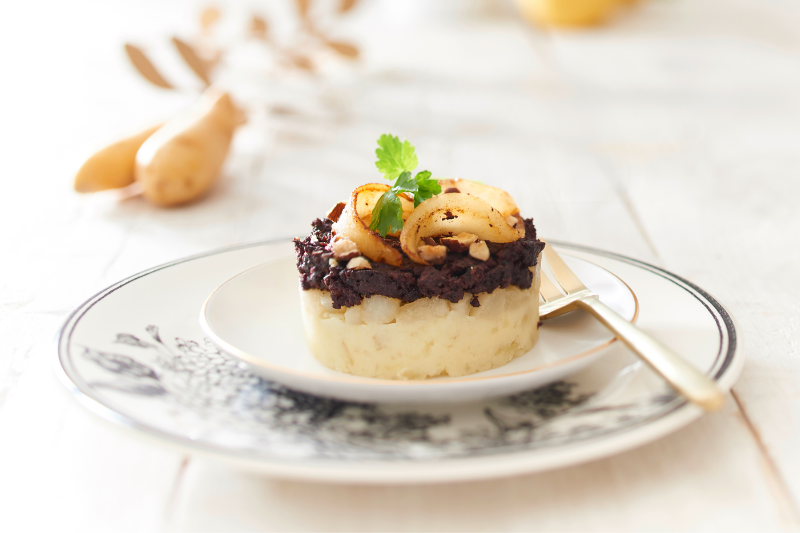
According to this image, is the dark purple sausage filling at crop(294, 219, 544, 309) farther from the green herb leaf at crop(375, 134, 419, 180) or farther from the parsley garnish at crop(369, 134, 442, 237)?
the green herb leaf at crop(375, 134, 419, 180)

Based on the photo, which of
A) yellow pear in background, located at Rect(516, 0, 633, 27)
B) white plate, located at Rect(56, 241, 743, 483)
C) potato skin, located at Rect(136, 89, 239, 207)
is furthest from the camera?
yellow pear in background, located at Rect(516, 0, 633, 27)

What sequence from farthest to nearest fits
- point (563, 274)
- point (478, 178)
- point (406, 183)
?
point (478, 178), point (563, 274), point (406, 183)

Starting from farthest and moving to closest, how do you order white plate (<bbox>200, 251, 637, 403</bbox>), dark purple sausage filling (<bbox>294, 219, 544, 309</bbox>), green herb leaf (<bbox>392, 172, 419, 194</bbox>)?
green herb leaf (<bbox>392, 172, 419, 194</bbox>) → dark purple sausage filling (<bbox>294, 219, 544, 309</bbox>) → white plate (<bbox>200, 251, 637, 403</bbox>)

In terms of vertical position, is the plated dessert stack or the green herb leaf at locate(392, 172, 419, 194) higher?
the green herb leaf at locate(392, 172, 419, 194)

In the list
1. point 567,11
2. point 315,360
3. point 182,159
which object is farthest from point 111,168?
point 567,11

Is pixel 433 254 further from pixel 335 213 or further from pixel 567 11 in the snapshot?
pixel 567 11

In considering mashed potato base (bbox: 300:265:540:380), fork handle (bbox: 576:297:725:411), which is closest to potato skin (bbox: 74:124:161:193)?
mashed potato base (bbox: 300:265:540:380)

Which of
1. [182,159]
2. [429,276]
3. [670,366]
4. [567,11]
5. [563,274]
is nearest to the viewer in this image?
[670,366]

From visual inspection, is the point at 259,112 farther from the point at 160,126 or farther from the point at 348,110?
the point at 160,126
